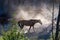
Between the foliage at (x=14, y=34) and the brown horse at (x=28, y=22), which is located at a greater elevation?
the brown horse at (x=28, y=22)

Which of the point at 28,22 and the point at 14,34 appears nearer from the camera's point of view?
the point at 14,34

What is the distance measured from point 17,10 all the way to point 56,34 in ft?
2.58

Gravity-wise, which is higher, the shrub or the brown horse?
the brown horse

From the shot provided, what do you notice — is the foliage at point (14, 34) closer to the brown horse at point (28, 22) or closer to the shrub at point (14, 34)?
the shrub at point (14, 34)

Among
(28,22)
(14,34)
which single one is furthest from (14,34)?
(28,22)

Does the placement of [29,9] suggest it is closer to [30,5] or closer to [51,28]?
[30,5]

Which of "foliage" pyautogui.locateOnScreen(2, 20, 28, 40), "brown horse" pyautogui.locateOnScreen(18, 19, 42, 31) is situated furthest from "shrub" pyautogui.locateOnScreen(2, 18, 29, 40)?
"brown horse" pyautogui.locateOnScreen(18, 19, 42, 31)

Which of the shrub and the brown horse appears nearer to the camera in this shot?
the shrub

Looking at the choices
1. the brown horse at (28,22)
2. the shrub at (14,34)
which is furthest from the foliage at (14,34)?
the brown horse at (28,22)

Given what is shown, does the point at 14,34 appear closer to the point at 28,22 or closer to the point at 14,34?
the point at 14,34

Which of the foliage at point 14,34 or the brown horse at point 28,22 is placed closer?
the foliage at point 14,34

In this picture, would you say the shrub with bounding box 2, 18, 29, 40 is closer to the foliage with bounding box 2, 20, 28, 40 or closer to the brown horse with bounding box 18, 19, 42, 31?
the foliage with bounding box 2, 20, 28, 40

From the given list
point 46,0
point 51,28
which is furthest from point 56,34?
point 46,0

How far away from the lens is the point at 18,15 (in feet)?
20.7
